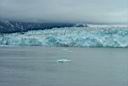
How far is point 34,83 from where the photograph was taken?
27.8m

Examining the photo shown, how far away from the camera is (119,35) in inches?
3435

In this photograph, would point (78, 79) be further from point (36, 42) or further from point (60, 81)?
point (36, 42)

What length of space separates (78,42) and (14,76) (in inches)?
2466

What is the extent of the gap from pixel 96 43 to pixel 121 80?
205ft

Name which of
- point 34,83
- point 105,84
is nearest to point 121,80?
point 105,84

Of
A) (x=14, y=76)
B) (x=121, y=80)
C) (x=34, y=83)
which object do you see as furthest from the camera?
(x=14, y=76)

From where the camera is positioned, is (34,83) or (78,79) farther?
(78,79)

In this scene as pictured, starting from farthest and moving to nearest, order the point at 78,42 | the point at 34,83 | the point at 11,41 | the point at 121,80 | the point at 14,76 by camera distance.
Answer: the point at 11,41, the point at 78,42, the point at 14,76, the point at 121,80, the point at 34,83

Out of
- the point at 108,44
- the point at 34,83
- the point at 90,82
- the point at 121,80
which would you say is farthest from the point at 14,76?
the point at 108,44

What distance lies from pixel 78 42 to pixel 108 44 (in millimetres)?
8537

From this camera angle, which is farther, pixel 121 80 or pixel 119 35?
pixel 119 35

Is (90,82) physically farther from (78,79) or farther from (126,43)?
(126,43)

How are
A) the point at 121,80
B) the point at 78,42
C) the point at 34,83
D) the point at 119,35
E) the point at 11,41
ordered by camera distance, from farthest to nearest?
the point at 11,41 → the point at 78,42 → the point at 119,35 → the point at 121,80 → the point at 34,83

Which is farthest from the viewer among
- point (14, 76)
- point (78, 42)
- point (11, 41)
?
point (11, 41)
